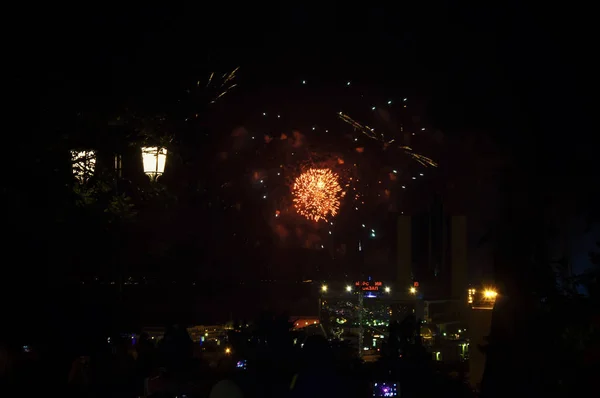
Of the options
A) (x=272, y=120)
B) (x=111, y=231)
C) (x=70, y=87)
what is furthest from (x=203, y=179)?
(x=272, y=120)

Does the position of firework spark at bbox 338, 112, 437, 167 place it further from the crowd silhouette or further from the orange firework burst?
the crowd silhouette

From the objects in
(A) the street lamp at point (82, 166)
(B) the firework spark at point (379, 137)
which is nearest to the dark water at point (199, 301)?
(A) the street lamp at point (82, 166)

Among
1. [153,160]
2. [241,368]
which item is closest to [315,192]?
[153,160]

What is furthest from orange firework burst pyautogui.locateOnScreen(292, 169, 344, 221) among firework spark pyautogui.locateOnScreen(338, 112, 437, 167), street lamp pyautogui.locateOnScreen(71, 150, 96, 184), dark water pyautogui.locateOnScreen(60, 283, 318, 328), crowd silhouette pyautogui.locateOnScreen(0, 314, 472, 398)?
crowd silhouette pyautogui.locateOnScreen(0, 314, 472, 398)

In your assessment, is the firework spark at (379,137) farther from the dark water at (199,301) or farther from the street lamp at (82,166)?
the street lamp at (82,166)

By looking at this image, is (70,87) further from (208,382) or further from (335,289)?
(335,289)

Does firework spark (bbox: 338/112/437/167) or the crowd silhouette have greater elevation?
firework spark (bbox: 338/112/437/167)

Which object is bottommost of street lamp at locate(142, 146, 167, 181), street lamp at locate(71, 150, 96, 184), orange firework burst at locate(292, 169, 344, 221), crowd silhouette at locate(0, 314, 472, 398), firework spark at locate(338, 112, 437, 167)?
crowd silhouette at locate(0, 314, 472, 398)
